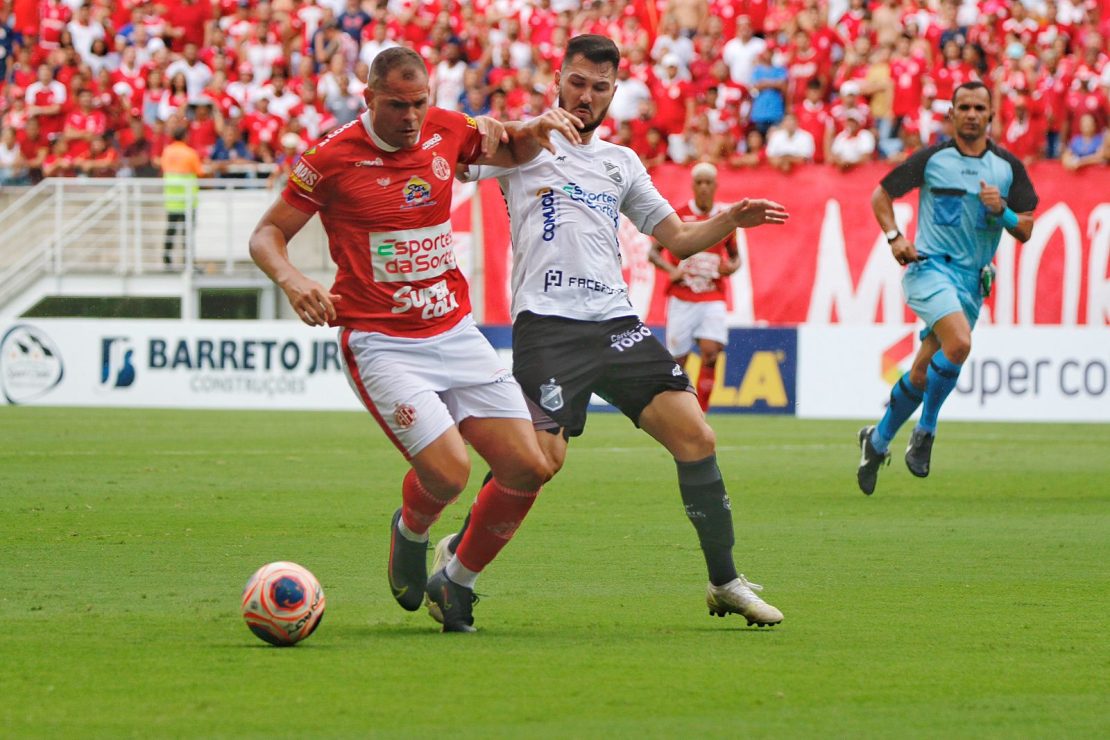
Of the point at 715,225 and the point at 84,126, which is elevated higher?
the point at 84,126

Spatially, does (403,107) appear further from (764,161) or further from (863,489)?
(764,161)

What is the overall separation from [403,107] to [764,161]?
694 inches

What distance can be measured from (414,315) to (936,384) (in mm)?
5898

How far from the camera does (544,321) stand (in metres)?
7.61

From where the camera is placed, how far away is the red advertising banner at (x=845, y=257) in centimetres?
2216

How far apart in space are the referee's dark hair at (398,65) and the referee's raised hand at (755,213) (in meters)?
1.35

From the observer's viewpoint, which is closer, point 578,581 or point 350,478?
point 578,581

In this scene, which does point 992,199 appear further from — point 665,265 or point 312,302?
point 665,265

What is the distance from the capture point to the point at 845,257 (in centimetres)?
2336

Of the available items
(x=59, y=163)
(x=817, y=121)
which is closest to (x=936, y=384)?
(x=817, y=121)

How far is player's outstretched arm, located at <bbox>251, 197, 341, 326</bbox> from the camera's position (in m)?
6.50

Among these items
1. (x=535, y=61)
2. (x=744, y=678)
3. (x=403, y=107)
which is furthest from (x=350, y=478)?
(x=535, y=61)

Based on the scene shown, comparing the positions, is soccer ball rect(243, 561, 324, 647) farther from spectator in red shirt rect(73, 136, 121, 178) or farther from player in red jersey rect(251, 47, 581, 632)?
spectator in red shirt rect(73, 136, 121, 178)

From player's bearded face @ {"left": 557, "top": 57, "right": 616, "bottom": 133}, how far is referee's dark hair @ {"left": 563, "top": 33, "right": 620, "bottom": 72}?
0.02 m
